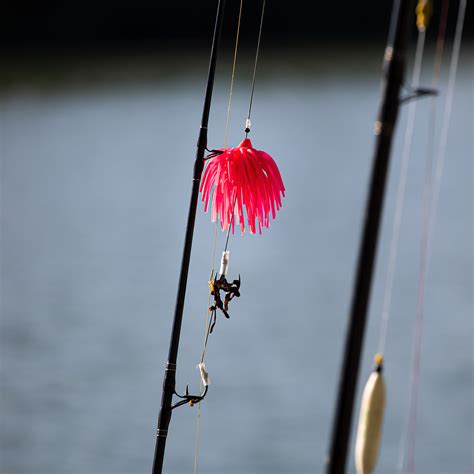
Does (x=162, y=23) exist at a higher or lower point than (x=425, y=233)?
higher

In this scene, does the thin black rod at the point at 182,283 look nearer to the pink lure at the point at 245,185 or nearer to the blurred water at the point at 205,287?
the pink lure at the point at 245,185

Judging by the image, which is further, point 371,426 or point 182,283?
point 182,283

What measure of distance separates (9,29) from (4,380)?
649cm

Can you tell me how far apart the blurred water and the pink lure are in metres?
3.01

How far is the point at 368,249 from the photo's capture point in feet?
3.07

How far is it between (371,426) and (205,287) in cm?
436

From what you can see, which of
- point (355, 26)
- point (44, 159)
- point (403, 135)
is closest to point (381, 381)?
point (403, 135)

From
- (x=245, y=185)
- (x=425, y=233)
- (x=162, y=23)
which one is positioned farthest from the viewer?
(x=162, y=23)

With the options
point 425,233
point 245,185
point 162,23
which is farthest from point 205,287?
point 162,23

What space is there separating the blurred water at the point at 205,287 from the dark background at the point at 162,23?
1.35 meters

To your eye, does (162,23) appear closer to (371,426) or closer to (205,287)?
(205,287)

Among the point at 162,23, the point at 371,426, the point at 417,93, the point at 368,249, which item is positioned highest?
the point at 162,23

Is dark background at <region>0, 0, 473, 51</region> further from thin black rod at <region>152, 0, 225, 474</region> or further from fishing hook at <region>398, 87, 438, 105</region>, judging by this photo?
fishing hook at <region>398, 87, 438, 105</region>

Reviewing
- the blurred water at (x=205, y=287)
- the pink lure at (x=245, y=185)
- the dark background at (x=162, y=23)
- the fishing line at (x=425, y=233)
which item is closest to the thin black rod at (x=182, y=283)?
the pink lure at (x=245, y=185)
